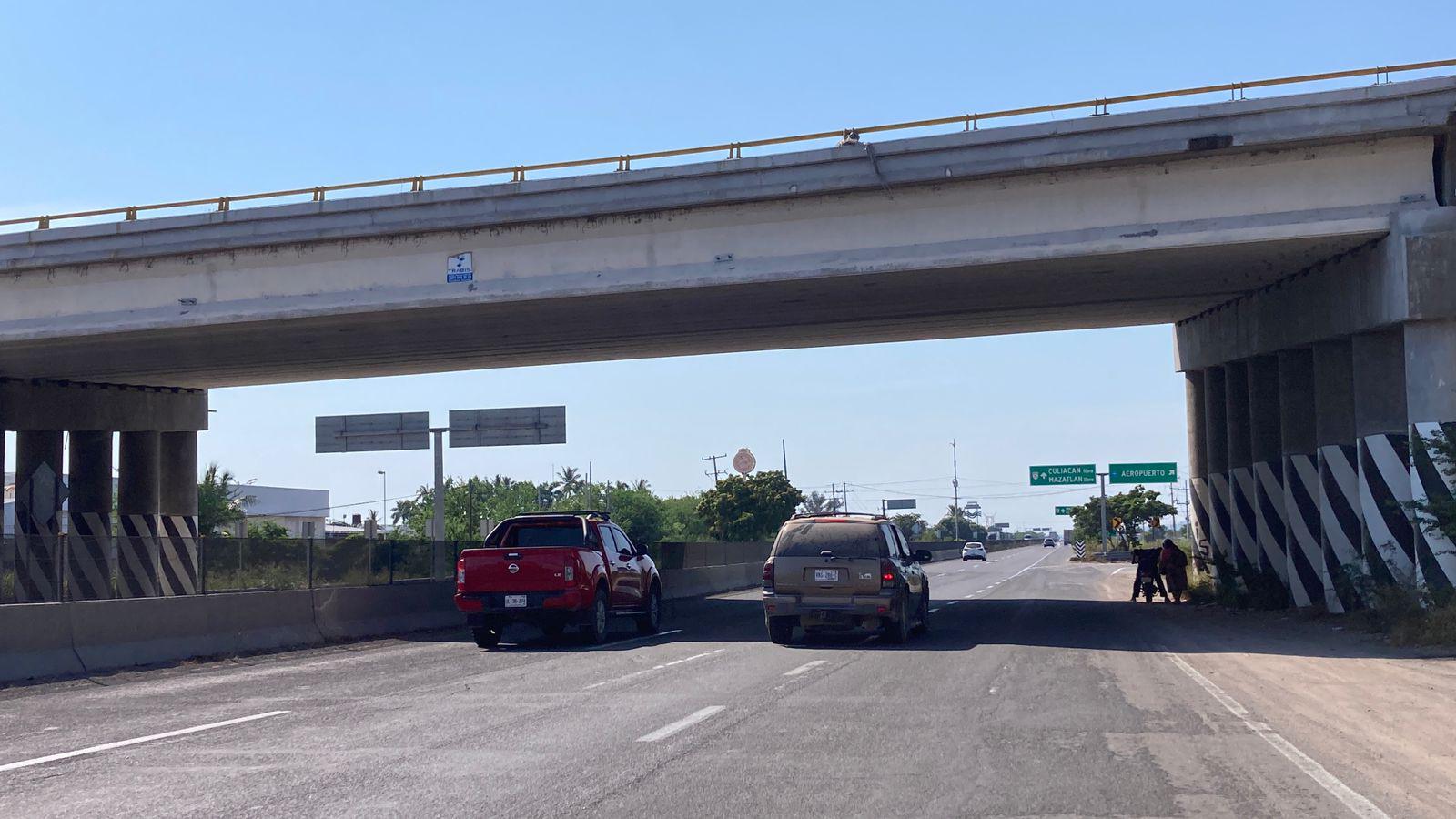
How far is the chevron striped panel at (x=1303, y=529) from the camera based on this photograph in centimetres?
2650

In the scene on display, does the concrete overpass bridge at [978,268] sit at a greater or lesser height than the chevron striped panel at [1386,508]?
greater

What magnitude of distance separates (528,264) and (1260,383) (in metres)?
16.0

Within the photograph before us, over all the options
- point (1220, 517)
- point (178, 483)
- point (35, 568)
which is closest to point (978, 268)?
point (1220, 517)

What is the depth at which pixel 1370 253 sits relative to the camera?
2169 cm

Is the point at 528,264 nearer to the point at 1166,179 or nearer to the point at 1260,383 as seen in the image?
the point at 1166,179

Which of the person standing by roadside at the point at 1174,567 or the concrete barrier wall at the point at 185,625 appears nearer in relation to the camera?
the concrete barrier wall at the point at 185,625

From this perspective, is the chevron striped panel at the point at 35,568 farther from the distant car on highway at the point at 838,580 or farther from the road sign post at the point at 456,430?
the road sign post at the point at 456,430

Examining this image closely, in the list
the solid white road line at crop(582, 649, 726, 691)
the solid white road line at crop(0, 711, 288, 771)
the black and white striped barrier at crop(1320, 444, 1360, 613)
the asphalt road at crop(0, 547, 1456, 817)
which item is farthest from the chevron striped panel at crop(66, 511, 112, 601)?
the black and white striped barrier at crop(1320, 444, 1360, 613)

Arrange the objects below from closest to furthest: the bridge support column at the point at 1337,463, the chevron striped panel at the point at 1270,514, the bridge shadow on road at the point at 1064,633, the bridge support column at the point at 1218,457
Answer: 1. the bridge shadow on road at the point at 1064,633
2. the bridge support column at the point at 1337,463
3. the chevron striped panel at the point at 1270,514
4. the bridge support column at the point at 1218,457

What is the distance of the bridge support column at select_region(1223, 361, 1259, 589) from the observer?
3106 cm

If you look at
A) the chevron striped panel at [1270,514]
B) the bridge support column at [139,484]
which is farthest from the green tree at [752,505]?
the chevron striped panel at [1270,514]

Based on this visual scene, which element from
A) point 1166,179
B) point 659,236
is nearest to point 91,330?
point 659,236

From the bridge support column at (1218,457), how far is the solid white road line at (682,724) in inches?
963

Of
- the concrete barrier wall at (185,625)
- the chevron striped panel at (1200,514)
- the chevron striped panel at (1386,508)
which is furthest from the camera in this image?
the chevron striped panel at (1200,514)
